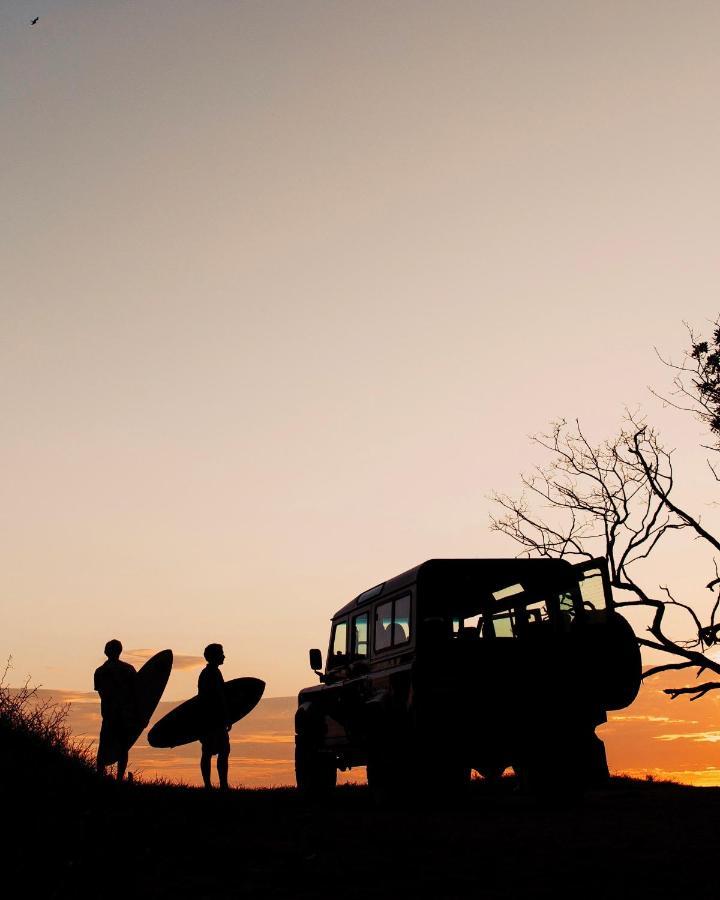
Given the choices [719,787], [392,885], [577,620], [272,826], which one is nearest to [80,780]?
[272,826]

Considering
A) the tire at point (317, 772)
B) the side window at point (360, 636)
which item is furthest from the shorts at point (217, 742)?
the tire at point (317, 772)

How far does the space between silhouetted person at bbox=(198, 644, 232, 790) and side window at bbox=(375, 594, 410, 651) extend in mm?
2024

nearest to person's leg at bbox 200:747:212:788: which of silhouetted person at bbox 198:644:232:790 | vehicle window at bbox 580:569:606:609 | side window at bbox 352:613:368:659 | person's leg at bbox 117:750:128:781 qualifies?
silhouetted person at bbox 198:644:232:790

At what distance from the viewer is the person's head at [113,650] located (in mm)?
14016

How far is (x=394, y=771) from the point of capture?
12047 millimetres

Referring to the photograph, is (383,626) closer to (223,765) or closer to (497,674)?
(497,674)

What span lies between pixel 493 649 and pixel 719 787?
6.27m

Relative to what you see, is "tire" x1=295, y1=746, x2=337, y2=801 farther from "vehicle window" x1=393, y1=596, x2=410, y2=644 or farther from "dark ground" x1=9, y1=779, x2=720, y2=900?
"vehicle window" x1=393, y1=596, x2=410, y2=644

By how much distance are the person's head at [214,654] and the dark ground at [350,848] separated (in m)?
1.84

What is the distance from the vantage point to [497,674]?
11797 millimetres

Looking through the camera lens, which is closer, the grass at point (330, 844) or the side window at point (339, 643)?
the grass at point (330, 844)

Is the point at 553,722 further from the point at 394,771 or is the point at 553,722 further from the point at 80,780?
the point at 80,780

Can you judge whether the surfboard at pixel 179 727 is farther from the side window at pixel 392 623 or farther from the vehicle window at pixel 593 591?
the vehicle window at pixel 593 591

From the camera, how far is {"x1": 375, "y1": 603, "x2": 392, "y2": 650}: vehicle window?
43.3 ft
